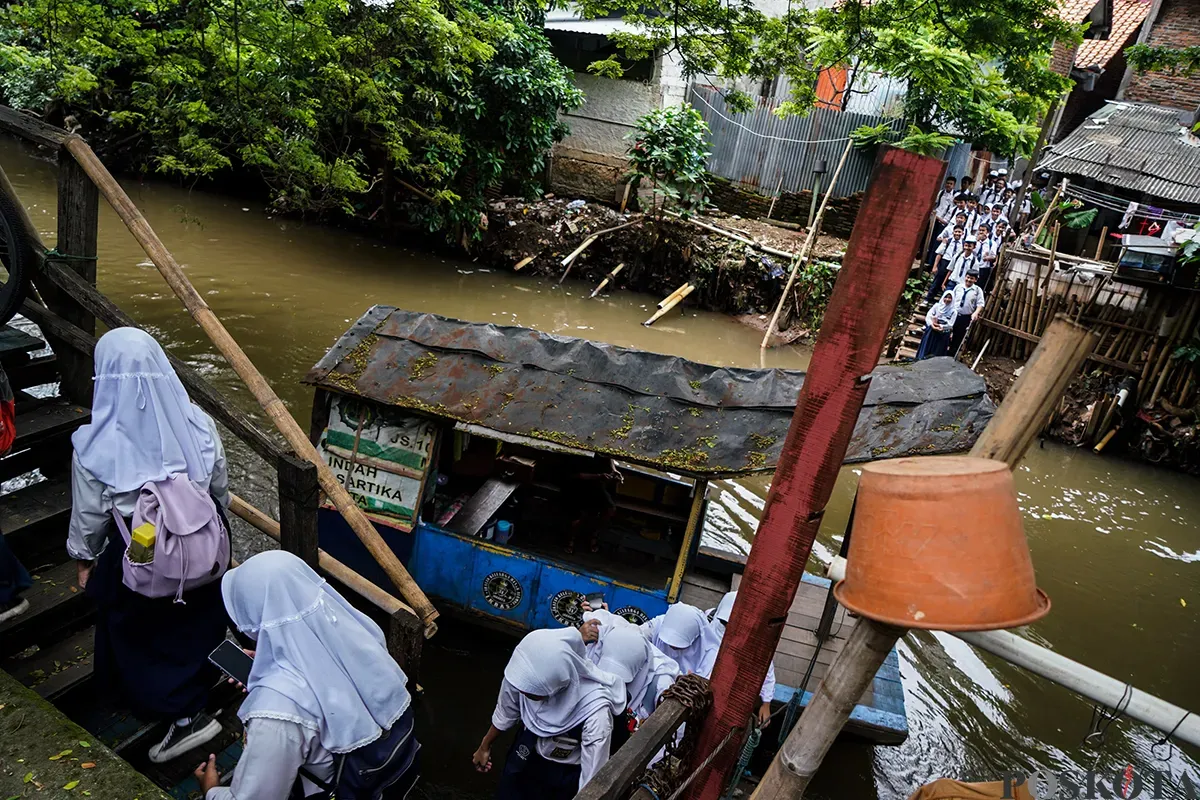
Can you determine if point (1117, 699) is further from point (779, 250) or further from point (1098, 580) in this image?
point (779, 250)

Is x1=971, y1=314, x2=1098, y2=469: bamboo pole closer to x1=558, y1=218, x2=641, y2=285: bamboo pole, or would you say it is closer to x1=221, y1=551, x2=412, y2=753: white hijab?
x1=221, y1=551, x2=412, y2=753: white hijab

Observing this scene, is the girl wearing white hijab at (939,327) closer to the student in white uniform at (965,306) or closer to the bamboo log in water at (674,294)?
the student in white uniform at (965,306)

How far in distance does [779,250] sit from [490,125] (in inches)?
292

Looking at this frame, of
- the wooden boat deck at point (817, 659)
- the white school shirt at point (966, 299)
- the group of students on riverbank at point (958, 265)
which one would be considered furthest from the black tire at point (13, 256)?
the white school shirt at point (966, 299)

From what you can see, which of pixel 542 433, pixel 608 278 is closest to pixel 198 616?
pixel 542 433

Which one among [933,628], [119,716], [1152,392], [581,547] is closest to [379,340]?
[581,547]

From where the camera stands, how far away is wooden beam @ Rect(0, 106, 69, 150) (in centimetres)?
454

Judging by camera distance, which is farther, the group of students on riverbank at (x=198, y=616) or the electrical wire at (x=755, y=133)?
the electrical wire at (x=755, y=133)

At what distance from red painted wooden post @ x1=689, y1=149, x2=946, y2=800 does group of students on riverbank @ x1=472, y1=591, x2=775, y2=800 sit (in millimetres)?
756

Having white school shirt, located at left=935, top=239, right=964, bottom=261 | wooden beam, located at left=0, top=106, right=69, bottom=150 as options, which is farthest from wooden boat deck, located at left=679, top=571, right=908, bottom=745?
white school shirt, located at left=935, top=239, right=964, bottom=261

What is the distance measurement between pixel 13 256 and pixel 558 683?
4.16 meters

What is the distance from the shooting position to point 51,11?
845cm

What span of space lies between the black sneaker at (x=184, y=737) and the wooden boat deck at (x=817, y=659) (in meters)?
3.88

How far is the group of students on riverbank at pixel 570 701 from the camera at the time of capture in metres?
3.82
